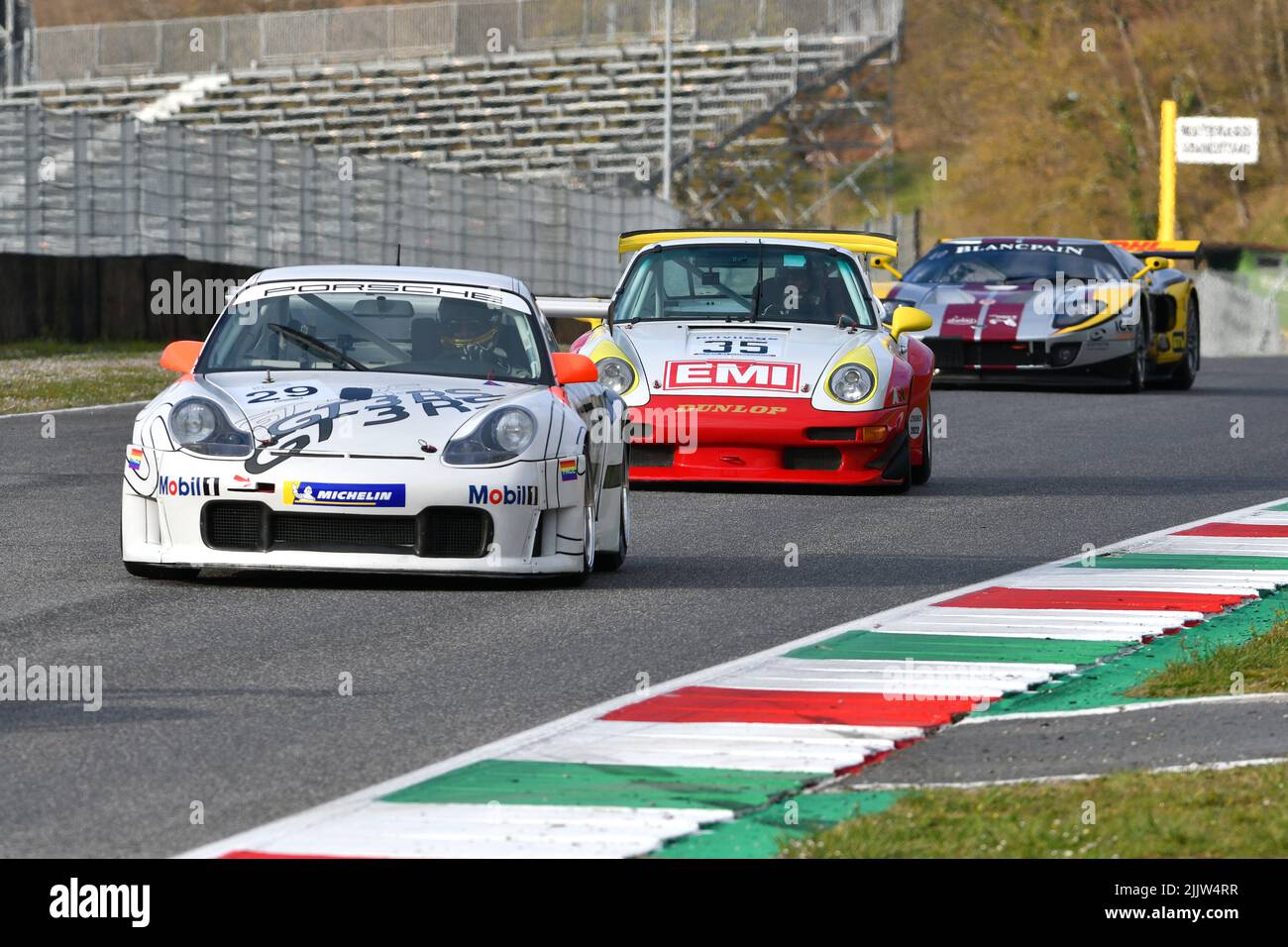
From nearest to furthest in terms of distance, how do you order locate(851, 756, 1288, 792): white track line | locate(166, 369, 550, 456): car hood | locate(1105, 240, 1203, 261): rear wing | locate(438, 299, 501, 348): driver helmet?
locate(851, 756, 1288, 792): white track line → locate(166, 369, 550, 456): car hood → locate(438, 299, 501, 348): driver helmet → locate(1105, 240, 1203, 261): rear wing

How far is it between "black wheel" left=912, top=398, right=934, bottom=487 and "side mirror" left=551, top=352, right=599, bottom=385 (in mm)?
4160

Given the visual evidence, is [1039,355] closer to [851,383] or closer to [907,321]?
[907,321]

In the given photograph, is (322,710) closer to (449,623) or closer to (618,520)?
(449,623)

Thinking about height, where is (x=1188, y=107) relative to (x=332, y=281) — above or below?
above

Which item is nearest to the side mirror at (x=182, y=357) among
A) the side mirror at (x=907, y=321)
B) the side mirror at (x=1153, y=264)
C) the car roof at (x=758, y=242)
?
the car roof at (x=758, y=242)

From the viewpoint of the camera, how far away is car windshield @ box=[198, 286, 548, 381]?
935 centimetres

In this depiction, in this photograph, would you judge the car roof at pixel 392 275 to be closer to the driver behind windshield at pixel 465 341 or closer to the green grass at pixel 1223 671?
the driver behind windshield at pixel 465 341

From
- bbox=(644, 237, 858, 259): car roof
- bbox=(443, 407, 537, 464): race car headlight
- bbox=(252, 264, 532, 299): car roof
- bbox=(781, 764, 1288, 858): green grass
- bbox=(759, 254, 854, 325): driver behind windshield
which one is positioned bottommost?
bbox=(781, 764, 1288, 858): green grass

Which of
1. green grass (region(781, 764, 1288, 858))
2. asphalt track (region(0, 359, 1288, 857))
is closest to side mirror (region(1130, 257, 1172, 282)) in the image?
asphalt track (region(0, 359, 1288, 857))

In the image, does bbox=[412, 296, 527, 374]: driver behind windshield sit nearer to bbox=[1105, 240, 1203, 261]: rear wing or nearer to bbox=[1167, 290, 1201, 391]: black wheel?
bbox=[1105, 240, 1203, 261]: rear wing

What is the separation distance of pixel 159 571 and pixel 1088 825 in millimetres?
4708
